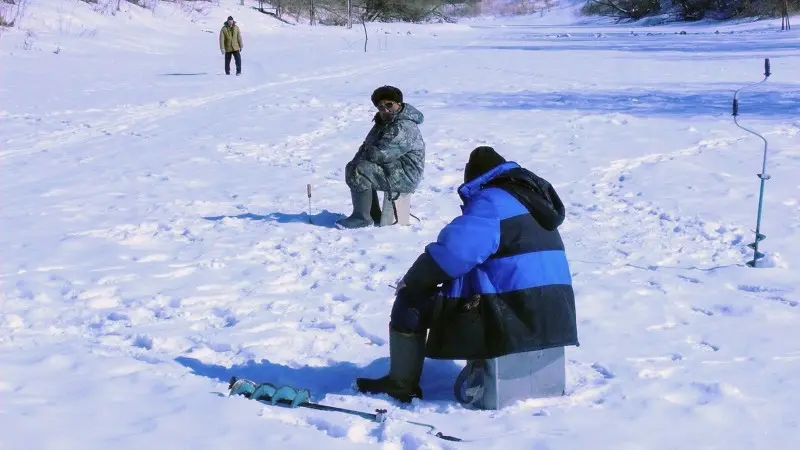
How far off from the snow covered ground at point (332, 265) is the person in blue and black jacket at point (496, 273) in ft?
1.21

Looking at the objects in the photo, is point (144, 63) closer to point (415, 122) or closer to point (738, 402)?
point (415, 122)

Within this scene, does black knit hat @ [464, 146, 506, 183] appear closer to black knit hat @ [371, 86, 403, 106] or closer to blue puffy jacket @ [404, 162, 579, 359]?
blue puffy jacket @ [404, 162, 579, 359]

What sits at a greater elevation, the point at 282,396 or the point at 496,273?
the point at 496,273

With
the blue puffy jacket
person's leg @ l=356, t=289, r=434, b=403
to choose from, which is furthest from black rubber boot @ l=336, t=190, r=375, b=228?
the blue puffy jacket

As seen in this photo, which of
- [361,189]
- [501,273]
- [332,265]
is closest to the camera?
[501,273]

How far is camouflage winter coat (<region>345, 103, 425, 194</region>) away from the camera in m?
7.85

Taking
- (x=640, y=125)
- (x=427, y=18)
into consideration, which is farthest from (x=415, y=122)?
(x=427, y=18)

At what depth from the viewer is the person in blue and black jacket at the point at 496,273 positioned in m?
4.06

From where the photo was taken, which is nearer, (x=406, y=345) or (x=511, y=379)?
(x=511, y=379)

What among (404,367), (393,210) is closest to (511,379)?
(404,367)

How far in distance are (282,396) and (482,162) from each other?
140 cm

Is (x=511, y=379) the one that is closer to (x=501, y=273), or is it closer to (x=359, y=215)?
(x=501, y=273)

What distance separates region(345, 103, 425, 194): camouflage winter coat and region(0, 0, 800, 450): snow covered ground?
0.45 meters

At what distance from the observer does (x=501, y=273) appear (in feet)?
13.6
